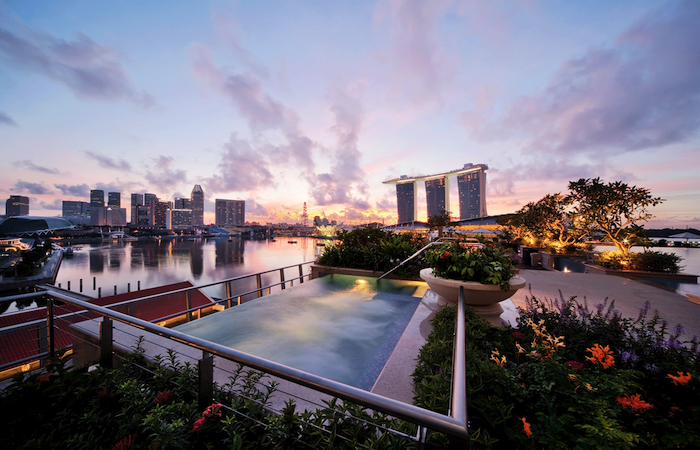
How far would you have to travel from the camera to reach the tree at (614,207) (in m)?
10.6

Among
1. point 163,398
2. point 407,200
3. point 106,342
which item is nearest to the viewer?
point 163,398

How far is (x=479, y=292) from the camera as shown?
3.69 meters

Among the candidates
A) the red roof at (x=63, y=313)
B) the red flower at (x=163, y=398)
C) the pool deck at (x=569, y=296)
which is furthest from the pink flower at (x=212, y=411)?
the red roof at (x=63, y=313)

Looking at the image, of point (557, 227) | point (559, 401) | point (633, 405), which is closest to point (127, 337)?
point (559, 401)

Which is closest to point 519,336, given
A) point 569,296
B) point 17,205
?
point 569,296

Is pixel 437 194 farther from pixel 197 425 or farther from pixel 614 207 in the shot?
pixel 197 425

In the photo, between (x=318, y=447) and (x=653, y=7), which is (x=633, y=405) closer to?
(x=318, y=447)

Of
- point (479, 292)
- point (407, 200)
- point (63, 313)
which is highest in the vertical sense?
point (407, 200)

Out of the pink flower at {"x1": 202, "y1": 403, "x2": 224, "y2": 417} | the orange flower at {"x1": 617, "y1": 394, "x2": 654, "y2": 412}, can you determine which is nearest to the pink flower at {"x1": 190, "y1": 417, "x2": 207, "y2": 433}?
the pink flower at {"x1": 202, "y1": 403, "x2": 224, "y2": 417}

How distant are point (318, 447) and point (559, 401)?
159 cm

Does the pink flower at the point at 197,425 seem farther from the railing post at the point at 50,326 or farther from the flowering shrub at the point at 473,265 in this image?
the flowering shrub at the point at 473,265

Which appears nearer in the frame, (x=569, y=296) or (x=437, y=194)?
(x=569, y=296)

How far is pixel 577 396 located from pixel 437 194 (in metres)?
128

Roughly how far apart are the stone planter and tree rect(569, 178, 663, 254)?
10721mm
